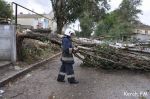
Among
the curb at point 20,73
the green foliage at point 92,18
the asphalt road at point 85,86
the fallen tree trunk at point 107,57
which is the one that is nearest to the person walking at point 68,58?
the asphalt road at point 85,86

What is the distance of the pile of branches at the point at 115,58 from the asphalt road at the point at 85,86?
0.31 meters

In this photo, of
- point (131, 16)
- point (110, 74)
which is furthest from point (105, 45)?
point (131, 16)

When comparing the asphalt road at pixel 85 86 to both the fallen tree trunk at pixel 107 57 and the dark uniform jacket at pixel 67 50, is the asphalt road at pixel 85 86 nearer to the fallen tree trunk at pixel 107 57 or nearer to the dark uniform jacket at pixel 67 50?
the fallen tree trunk at pixel 107 57

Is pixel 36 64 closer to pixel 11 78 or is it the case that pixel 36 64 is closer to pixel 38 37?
pixel 38 37

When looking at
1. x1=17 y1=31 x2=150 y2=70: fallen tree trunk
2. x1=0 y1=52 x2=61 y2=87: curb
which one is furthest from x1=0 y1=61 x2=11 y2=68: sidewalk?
x1=17 y1=31 x2=150 y2=70: fallen tree trunk

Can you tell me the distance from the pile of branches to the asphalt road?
31cm

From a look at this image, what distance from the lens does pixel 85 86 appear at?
378 inches

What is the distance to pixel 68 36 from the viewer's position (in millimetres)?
10039

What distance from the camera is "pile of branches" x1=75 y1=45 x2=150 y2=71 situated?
12328 mm

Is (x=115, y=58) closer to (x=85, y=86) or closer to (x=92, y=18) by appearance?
(x=85, y=86)

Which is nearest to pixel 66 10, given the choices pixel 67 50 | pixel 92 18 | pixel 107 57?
pixel 107 57

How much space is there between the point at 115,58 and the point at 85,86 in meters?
3.21

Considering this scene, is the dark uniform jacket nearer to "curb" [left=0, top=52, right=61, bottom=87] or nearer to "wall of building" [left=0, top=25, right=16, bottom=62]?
"curb" [left=0, top=52, right=61, bottom=87]

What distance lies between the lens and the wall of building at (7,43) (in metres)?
12.3
